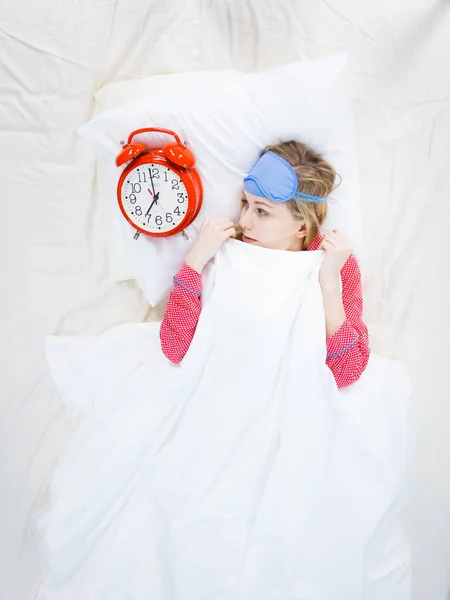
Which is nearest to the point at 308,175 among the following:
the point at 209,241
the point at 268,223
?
the point at 268,223

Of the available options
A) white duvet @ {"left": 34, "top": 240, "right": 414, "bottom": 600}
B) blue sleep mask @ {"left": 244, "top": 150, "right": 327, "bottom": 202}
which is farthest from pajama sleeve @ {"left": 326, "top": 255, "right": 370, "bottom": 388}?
blue sleep mask @ {"left": 244, "top": 150, "right": 327, "bottom": 202}

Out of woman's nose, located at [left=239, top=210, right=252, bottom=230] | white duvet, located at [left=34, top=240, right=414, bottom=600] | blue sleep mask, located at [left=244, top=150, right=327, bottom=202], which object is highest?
blue sleep mask, located at [left=244, top=150, right=327, bottom=202]

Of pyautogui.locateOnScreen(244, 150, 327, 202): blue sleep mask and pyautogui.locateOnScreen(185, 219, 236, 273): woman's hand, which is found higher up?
pyautogui.locateOnScreen(244, 150, 327, 202): blue sleep mask

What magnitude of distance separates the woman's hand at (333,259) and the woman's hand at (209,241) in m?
0.19

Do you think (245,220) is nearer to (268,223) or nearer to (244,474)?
(268,223)

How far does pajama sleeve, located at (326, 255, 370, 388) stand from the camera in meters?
1.30

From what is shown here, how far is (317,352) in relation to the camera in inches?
49.6

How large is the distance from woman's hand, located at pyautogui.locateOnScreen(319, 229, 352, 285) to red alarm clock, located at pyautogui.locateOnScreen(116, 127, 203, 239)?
28 cm

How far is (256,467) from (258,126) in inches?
25.9

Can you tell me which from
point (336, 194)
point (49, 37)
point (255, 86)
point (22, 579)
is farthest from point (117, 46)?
point (22, 579)

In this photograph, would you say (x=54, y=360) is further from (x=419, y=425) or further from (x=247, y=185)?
(x=419, y=425)

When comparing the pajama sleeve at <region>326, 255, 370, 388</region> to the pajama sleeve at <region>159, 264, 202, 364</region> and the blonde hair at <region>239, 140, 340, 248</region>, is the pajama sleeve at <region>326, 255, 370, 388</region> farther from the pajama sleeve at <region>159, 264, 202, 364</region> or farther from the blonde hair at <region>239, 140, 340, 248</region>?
the pajama sleeve at <region>159, 264, 202, 364</region>

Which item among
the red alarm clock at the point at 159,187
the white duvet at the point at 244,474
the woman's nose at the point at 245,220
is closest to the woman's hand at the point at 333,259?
the white duvet at the point at 244,474

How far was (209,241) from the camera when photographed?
1.32m
